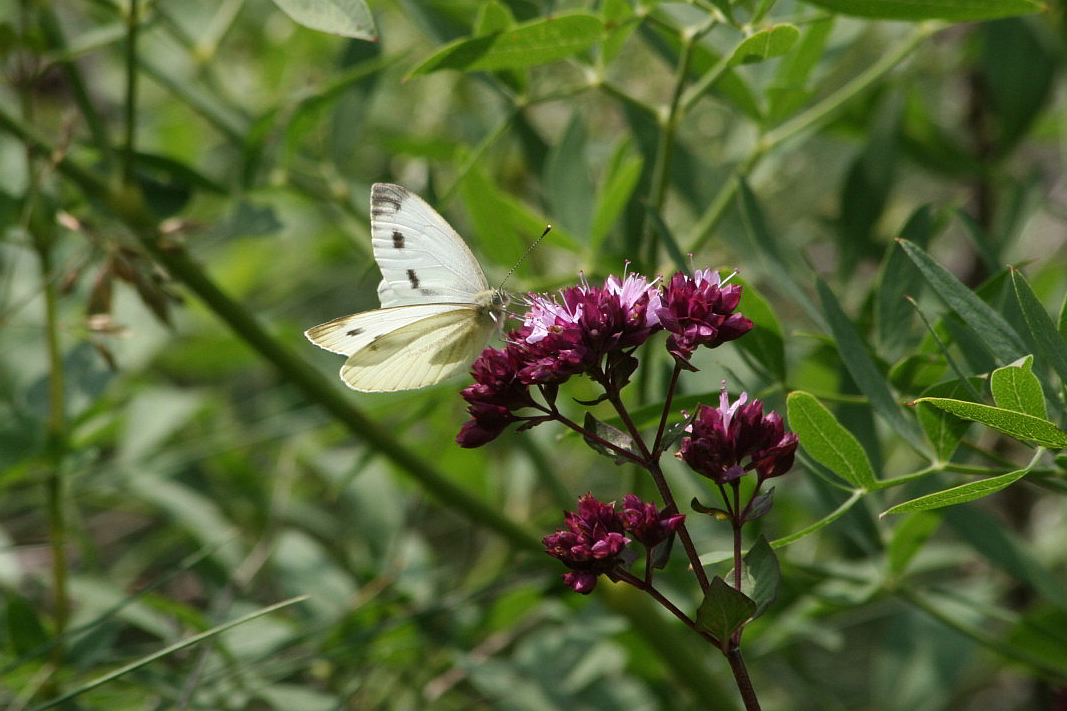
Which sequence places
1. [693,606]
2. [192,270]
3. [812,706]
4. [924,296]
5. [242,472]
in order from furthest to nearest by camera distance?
[242,472]
[812,706]
[693,606]
[192,270]
[924,296]

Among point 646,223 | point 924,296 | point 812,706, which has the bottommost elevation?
point 812,706

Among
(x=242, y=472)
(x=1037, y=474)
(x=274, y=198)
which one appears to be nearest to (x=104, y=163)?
(x=274, y=198)

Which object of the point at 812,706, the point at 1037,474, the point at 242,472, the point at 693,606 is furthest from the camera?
the point at 242,472

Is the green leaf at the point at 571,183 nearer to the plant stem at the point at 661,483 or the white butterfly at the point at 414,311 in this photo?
the white butterfly at the point at 414,311

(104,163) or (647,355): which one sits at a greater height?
(104,163)

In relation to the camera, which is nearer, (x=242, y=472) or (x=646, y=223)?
(x=646, y=223)

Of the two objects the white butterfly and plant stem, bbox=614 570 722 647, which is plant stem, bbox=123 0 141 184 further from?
plant stem, bbox=614 570 722 647

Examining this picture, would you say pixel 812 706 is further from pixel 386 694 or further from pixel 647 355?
pixel 647 355
